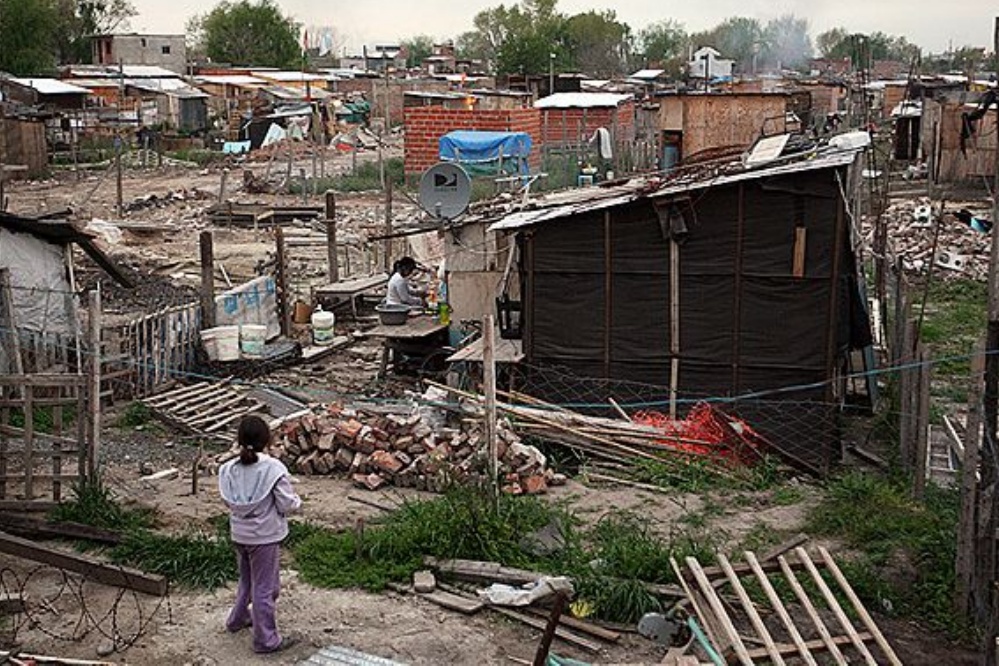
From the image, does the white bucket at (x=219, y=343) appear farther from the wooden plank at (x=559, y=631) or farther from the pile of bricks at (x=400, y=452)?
the wooden plank at (x=559, y=631)

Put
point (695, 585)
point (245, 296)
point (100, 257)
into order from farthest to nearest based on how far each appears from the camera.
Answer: point (245, 296)
point (100, 257)
point (695, 585)

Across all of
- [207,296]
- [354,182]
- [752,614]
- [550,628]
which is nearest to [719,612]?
[752,614]

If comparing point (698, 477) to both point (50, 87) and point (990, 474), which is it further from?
point (50, 87)

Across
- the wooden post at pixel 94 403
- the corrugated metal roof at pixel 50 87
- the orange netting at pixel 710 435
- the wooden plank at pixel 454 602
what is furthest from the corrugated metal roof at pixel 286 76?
the wooden plank at pixel 454 602

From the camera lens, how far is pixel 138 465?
36.6 ft

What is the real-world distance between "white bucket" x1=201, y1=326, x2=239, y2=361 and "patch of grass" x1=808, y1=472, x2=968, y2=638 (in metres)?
8.10

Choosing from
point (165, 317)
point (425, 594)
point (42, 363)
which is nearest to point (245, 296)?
point (165, 317)

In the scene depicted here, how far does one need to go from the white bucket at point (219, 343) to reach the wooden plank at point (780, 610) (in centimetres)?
917

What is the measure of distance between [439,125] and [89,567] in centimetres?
2753

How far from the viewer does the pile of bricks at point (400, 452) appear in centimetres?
975

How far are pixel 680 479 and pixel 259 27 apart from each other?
76.7 m

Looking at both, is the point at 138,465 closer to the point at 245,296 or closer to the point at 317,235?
the point at 245,296

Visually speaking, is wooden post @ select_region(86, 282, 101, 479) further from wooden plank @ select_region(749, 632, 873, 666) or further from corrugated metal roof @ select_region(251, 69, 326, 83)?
corrugated metal roof @ select_region(251, 69, 326, 83)

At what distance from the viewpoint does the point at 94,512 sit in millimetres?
8766
